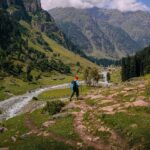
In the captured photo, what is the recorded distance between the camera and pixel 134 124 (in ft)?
137

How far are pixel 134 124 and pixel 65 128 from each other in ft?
28.8

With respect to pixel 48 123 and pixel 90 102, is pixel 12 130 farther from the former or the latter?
pixel 90 102

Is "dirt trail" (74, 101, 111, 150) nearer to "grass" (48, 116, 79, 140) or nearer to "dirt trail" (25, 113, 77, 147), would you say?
"grass" (48, 116, 79, 140)

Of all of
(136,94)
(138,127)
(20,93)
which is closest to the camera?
(138,127)

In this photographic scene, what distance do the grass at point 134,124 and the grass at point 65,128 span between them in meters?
4.51

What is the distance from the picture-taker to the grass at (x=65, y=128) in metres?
41.9

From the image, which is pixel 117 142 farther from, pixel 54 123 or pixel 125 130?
pixel 54 123

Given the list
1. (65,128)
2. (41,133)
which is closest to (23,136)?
(41,133)

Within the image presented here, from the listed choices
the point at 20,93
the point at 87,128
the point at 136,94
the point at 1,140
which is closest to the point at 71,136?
the point at 87,128

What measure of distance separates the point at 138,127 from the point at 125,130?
1549 millimetres

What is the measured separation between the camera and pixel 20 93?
182125 mm

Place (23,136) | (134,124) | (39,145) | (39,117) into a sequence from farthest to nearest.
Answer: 1. (39,117)
2. (23,136)
3. (134,124)
4. (39,145)

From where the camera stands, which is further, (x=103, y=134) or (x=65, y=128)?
(x=65, y=128)

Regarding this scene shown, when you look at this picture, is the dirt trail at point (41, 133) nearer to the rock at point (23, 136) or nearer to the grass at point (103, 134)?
the rock at point (23, 136)
